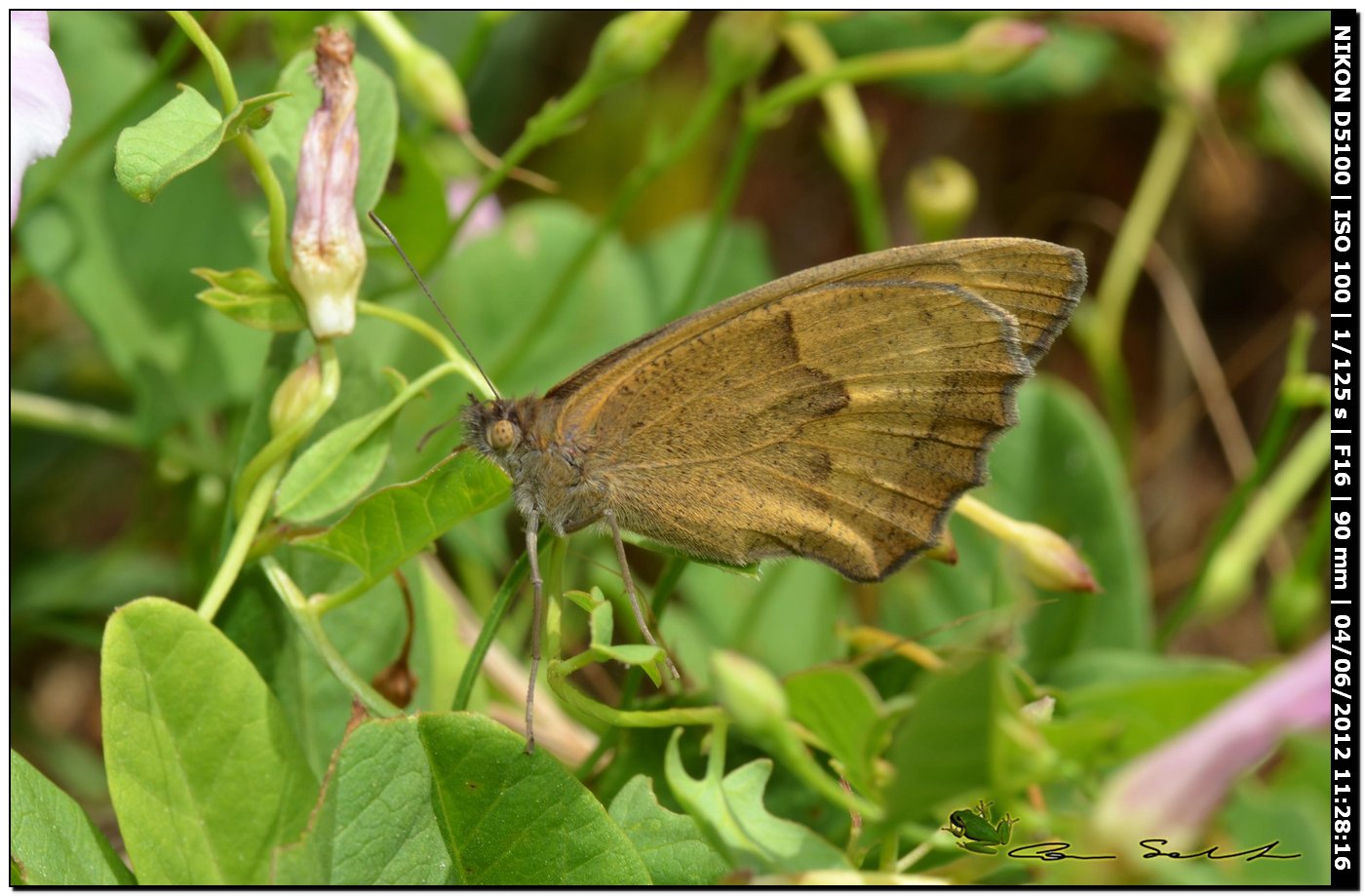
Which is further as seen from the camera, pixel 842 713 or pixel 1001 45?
pixel 1001 45

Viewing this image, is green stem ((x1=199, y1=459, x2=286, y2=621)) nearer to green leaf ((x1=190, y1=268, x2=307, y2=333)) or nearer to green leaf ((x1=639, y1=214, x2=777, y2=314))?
green leaf ((x1=190, y1=268, x2=307, y2=333))

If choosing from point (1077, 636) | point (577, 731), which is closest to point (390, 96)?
point (577, 731)

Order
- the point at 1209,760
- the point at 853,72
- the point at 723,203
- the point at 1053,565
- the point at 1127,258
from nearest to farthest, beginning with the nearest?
the point at 1209,760 < the point at 1053,565 < the point at 853,72 < the point at 723,203 < the point at 1127,258

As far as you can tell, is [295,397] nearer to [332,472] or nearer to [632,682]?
[332,472]

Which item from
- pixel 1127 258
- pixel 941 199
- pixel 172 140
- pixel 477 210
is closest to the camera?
pixel 172 140

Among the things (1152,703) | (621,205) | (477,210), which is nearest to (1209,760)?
(1152,703)

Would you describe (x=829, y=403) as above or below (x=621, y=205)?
below

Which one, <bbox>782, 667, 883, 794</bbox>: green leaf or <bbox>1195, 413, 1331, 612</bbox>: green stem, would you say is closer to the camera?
<bbox>782, 667, 883, 794</bbox>: green leaf

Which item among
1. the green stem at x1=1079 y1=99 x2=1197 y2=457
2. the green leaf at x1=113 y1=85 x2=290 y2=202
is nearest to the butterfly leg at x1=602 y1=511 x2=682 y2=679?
the green leaf at x1=113 y1=85 x2=290 y2=202

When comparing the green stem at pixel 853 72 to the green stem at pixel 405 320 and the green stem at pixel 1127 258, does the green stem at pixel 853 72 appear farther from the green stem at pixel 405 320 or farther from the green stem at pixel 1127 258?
the green stem at pixel 1127 258

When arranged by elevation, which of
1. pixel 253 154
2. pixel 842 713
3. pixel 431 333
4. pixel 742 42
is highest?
pixel 742 42
